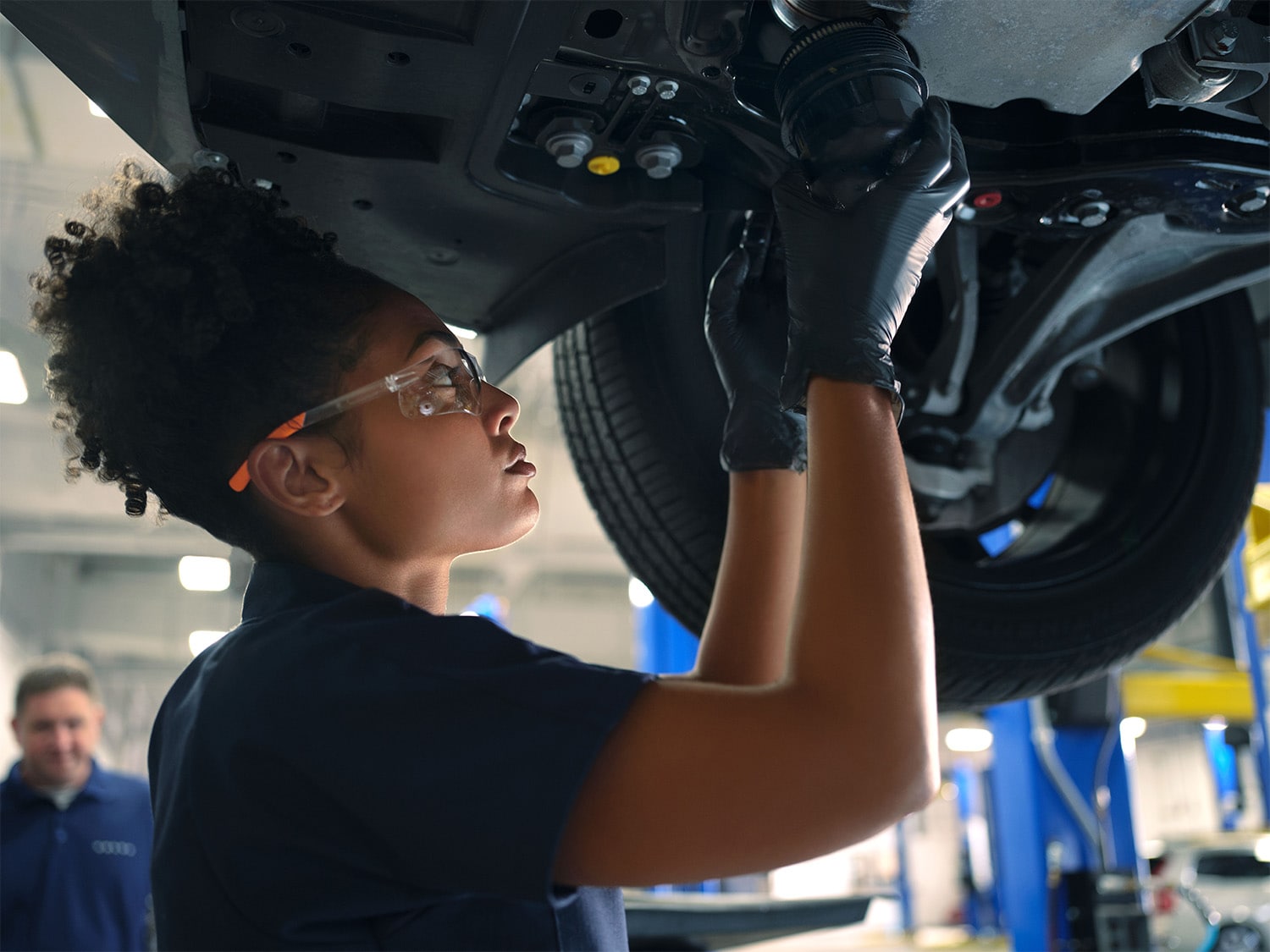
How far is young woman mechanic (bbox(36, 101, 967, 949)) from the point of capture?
0.71m

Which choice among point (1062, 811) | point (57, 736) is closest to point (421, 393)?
point (57, 736)

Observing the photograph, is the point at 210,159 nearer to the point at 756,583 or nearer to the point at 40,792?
the point at 756,583

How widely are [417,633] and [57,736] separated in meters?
3.07

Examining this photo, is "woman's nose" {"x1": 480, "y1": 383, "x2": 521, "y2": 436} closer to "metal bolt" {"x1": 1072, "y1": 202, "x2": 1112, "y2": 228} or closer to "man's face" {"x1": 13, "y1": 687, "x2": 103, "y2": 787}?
"metal bolt" {"x1": 1072, "y1": 202, "x2": 1112, "y2": 228}

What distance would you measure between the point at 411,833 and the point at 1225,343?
151 cm

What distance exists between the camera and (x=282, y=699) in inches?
29.9

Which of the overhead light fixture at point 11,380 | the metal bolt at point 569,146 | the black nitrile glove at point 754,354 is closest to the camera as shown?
the metal bolt at point 569,146

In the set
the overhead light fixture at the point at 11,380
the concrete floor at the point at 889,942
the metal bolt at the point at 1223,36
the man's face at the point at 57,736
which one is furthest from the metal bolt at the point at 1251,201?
the concrete floor at the point at 889,942

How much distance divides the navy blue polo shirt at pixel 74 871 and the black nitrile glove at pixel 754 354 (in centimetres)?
258

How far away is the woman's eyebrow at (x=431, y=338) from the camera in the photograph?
3.31 feet

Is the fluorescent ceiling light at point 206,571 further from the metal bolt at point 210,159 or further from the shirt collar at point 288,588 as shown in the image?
the shirt collar at point 288,588

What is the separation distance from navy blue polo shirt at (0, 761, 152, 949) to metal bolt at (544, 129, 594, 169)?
A: 269 centimetres

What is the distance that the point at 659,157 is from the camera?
1.13 m

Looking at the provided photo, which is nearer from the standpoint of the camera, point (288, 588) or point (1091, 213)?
point (288, 588)
